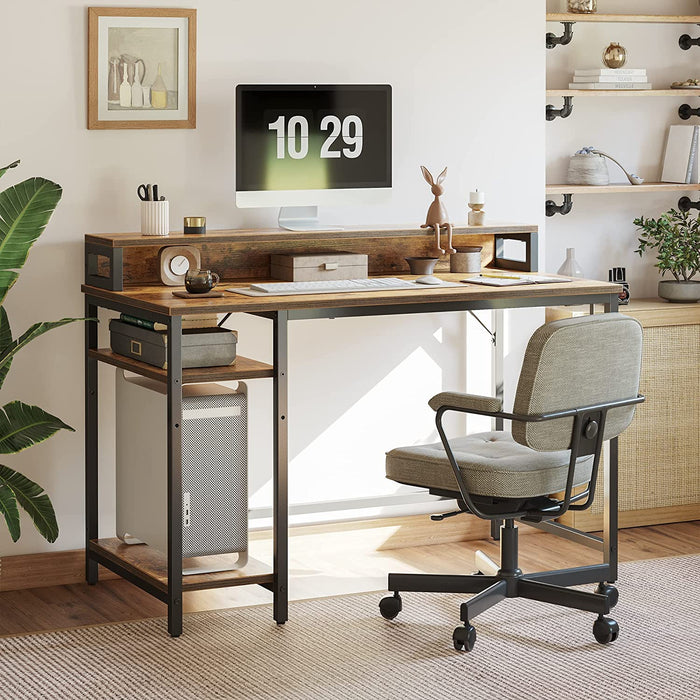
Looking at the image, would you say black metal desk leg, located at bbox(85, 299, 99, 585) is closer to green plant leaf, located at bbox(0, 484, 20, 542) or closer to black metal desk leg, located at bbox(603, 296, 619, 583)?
green plant leaf, located at bbox(0, 484, 20, 542)

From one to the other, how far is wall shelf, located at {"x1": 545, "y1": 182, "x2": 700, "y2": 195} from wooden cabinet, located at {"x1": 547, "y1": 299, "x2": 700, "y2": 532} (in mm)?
442

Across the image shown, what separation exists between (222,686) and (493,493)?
2.76 ft

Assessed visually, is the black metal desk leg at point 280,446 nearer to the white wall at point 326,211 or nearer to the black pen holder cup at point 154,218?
the black pen holder cup at point 154,218

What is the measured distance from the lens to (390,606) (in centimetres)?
368

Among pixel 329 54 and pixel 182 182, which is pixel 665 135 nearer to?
pixel 329 54

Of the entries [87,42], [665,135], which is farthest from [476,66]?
[87,42]

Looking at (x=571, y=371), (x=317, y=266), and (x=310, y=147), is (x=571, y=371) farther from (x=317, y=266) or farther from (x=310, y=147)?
(x=310, y=147)

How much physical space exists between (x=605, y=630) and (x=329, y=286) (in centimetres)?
123

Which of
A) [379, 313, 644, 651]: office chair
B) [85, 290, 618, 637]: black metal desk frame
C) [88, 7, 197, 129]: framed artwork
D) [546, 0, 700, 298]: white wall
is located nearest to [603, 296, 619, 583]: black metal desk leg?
[85, 290, 618, 637]: black metal desk frame

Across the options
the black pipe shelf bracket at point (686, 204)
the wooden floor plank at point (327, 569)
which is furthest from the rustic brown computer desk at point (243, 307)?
the black pipe shelf bracket at point (686, 204)

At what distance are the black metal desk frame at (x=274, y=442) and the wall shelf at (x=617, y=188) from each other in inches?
36.1

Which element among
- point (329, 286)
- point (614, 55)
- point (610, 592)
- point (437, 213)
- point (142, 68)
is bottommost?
point (610, 592)

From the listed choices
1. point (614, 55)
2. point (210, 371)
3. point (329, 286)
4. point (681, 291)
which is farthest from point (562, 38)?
point (210, 371)

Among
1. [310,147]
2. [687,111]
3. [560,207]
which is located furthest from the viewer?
[687,111]
